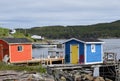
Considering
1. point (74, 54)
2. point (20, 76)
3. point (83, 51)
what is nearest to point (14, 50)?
point (74, 54)

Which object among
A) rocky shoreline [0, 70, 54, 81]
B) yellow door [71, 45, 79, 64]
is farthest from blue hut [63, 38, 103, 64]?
rocky shoreline [0, 70, 54, 81]

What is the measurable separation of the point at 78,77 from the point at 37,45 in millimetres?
93414

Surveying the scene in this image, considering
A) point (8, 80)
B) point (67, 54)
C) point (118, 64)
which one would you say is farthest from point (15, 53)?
point (8, 80)

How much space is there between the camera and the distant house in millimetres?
37781

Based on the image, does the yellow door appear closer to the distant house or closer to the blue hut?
the blue hut

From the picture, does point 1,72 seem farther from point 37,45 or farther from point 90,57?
point 37,45

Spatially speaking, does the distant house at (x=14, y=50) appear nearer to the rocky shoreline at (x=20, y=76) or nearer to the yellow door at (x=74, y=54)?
the yellow door at (x=74, y=54)

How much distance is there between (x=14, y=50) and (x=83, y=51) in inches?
272

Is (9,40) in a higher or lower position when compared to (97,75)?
higher

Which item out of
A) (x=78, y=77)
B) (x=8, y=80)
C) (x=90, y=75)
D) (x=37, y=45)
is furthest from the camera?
(x=37, y=45)

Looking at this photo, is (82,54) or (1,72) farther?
(82,54)

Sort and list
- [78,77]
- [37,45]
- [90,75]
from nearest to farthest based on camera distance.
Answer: [78,77] → [90,75] → [37,45]

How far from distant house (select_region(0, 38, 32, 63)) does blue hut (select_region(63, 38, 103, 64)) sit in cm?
425

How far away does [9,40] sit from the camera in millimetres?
38562
